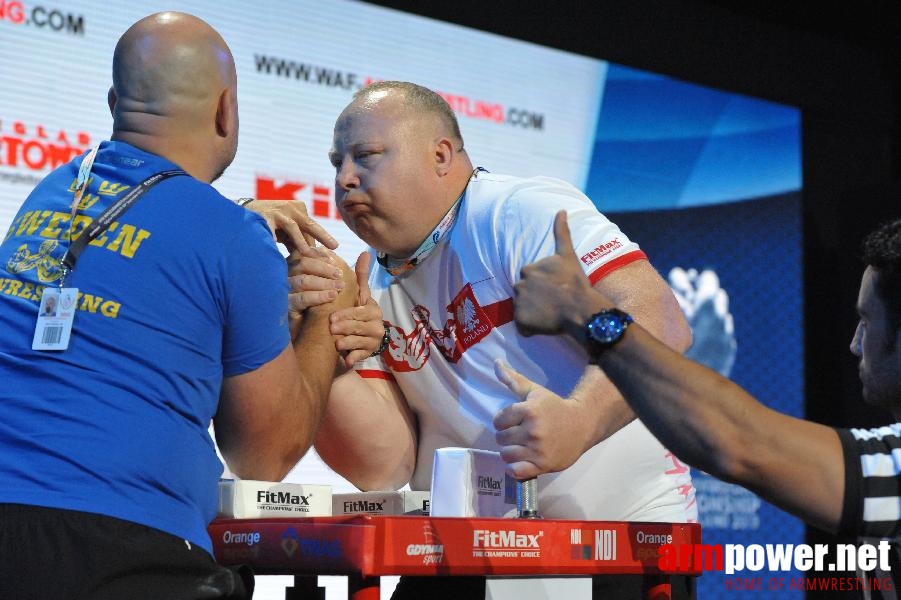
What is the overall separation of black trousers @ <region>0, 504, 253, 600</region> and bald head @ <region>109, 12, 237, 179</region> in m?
0.57

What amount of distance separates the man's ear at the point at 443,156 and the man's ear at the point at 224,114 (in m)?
0.71

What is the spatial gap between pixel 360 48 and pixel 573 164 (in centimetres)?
107

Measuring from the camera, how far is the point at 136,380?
1415 millimetres

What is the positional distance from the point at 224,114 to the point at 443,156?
2.47 feet

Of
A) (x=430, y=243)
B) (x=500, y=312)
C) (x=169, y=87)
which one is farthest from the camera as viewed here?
(x=430, y=243)

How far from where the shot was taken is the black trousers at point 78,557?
132 cm

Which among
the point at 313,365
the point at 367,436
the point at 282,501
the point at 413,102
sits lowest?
the point at 282,501

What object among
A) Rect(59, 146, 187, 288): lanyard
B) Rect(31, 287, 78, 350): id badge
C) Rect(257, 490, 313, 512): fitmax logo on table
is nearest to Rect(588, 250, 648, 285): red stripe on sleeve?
Rect(257, 490, 313, 512): fitmax logo on table

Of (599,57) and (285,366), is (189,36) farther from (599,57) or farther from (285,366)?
(599,57)

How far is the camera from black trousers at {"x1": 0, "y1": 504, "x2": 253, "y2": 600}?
1323mm

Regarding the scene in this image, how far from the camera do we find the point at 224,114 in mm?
1704

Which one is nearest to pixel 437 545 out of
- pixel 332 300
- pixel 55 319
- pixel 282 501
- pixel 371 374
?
pixel 282 501

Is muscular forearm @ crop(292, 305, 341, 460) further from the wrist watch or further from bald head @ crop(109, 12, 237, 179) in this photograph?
the wrist watch

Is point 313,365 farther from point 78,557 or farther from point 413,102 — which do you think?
point 413,102
